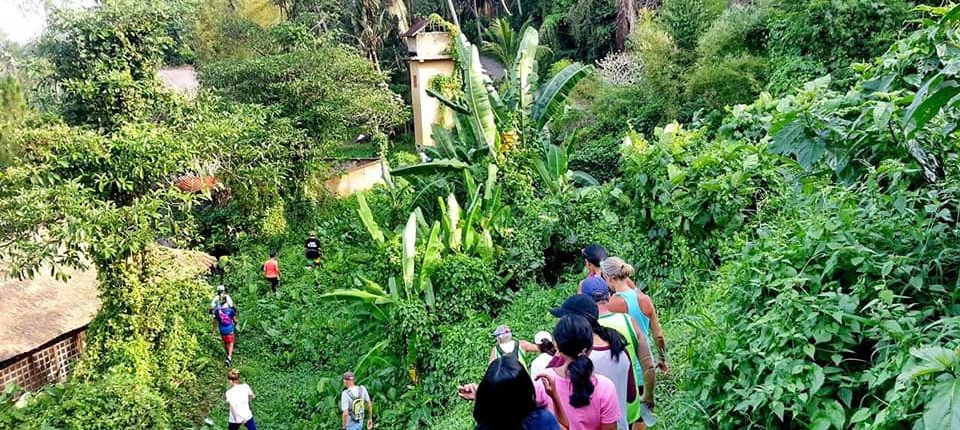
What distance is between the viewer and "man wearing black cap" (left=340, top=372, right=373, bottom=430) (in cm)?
702

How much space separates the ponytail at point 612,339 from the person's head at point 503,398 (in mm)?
1134

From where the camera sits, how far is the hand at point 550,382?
3.17 m

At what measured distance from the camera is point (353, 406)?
7070mm

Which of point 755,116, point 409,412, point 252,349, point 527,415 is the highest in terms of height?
point 755,116

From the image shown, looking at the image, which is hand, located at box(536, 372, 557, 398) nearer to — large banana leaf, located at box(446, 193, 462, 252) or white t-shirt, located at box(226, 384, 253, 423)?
white t-shirt, located at box(226, 384, 253, 423)

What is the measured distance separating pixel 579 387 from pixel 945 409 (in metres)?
1.35

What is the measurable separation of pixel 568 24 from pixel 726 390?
24.9 metres

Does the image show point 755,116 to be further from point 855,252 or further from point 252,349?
point 252,349

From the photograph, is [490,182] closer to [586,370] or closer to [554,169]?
[554,169]

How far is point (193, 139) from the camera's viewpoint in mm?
10422

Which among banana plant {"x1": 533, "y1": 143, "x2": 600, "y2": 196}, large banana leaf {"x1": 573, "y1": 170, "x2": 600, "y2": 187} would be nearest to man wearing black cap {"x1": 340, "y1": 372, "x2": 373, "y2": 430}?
banana plant {"x1": 533, "y1": 143, "x2": 600, "y2": 196}

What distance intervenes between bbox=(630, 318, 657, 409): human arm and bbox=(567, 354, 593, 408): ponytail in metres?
1.06

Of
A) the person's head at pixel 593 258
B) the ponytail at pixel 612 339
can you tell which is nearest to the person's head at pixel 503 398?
the ponytail at pixel 612 339

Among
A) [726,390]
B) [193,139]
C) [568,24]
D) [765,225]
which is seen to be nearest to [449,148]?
[193,139]
